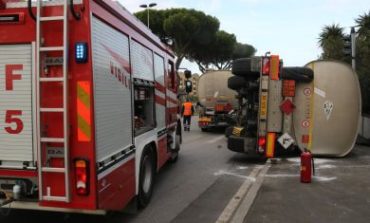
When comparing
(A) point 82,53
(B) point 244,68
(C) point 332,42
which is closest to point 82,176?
(A) point 82,53

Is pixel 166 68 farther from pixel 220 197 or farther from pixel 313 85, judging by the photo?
pixel 313 85

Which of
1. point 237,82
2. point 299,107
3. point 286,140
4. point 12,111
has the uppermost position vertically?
point 237,82

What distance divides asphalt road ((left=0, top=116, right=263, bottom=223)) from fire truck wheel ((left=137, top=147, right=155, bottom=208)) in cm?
14

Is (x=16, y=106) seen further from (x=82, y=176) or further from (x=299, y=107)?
(x=299, y=107)

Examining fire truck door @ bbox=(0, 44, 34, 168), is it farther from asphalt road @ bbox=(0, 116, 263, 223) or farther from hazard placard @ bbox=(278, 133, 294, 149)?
hazard placard @ bbox=(278, 133, 294, 149)

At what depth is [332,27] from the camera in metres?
27.6

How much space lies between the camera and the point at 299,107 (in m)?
11.3

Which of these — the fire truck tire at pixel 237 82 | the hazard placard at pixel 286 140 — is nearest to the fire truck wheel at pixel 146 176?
the hazard placard at pixel 286 140

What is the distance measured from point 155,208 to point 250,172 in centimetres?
368

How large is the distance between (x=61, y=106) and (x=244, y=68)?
726 centimetres

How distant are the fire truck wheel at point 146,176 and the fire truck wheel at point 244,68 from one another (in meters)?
4.53

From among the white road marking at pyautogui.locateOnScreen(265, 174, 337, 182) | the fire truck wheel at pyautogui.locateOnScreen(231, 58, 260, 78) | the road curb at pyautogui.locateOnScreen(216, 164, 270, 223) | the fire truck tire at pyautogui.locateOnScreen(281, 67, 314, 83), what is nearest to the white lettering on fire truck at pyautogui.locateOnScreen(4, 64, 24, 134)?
the road curb at pyautogui.locateOnScreen(216, 164, 270, 223)

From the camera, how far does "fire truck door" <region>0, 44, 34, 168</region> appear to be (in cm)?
496

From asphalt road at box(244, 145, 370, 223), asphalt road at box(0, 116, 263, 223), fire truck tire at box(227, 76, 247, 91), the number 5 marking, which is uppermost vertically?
fire truck tire at box(227, 76, 247, 91)
